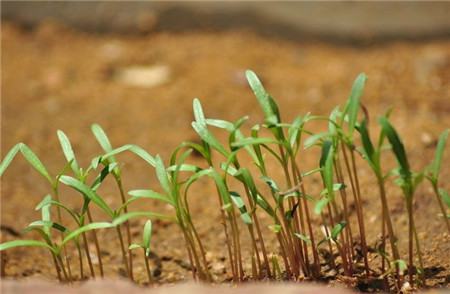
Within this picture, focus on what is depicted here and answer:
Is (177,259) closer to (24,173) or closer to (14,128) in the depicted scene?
(24,173)

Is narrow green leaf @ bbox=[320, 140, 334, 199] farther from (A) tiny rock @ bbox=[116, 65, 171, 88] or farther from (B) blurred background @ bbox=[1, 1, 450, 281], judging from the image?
(A) tiny rock @ bbox=[116, 65, 171, 88]

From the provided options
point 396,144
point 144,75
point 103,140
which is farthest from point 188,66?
point 396,144

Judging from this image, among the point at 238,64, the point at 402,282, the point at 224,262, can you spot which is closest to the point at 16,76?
the point at 238,64

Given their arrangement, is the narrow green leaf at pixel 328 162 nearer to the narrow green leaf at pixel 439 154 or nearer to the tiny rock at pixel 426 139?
the narrow green leaf at pixel 439 154

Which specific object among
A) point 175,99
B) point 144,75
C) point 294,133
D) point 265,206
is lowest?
point 265,206

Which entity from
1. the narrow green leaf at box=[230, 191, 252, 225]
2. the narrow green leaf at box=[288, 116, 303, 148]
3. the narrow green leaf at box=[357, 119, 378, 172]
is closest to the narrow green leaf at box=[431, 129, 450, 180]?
the narrow green leaf at box=[357, 119, 378, 172]

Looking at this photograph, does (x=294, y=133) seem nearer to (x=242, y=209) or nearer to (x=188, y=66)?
(x=242, y=209)

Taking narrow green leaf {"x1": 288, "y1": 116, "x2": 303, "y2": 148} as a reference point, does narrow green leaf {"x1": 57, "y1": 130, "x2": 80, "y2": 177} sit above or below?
above
